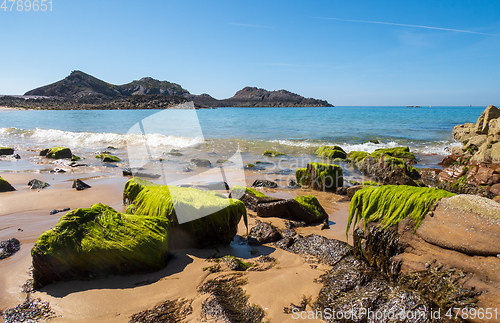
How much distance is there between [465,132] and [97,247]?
85.4ft

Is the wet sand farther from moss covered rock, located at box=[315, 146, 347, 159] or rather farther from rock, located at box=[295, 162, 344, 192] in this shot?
moss covered rock, located at box=[315, 146, 347, 159]

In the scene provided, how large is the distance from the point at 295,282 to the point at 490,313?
1806mm

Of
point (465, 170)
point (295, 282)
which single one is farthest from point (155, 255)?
point (465, 170)

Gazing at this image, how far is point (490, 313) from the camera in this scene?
2.30 meters

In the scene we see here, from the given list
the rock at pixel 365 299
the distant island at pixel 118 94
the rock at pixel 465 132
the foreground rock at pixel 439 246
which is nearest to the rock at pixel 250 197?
the foreground rock at pixel 439 246

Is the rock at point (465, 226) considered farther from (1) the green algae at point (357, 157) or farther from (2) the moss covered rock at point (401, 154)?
(2) the moss covered rock at point (401, 154)

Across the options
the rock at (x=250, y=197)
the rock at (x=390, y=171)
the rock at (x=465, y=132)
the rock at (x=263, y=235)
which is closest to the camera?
the rock at (x=263, y=235)

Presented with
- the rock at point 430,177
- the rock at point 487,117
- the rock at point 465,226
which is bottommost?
the rock at point 430,177

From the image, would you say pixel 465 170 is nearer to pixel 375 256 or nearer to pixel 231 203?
pixel 375 256

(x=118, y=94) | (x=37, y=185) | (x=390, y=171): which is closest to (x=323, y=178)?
(x=390, y=171)

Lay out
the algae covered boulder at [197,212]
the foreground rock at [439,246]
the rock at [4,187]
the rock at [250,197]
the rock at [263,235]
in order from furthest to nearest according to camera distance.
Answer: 1. the rock at [4,187]
2. the rock at [250,197]
3. the rock at [263,235]
4. the algae covered boulder at [197,212]
5. the foreground rock at [439,246]

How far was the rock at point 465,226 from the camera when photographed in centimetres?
263

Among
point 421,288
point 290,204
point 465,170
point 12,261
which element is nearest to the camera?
point 421,288

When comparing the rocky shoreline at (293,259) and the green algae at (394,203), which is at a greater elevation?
the green algae at (394,203)
